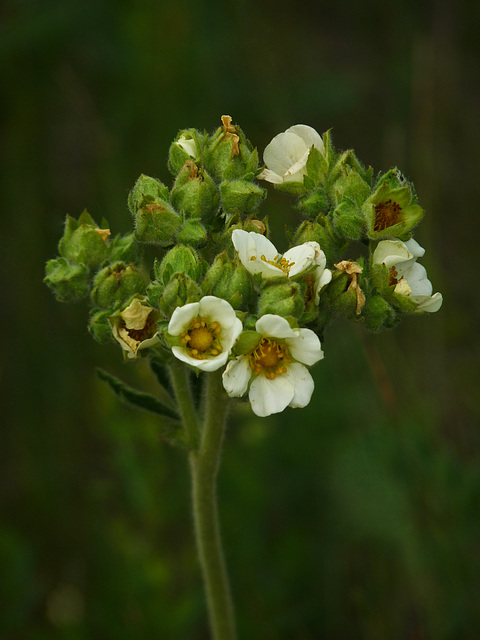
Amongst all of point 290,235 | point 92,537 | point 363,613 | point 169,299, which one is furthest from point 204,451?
point 92,537

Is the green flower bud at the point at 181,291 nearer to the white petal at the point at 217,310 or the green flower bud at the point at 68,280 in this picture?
the white petal at the point at 217,310

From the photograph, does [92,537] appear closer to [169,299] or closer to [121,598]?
[121,598]

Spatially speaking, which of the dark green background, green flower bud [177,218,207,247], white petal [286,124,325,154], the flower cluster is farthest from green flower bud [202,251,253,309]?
the dark green background

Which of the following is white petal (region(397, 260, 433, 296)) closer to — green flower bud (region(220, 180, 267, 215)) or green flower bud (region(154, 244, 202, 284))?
green flower bud (region(220, 180, 267, 215))

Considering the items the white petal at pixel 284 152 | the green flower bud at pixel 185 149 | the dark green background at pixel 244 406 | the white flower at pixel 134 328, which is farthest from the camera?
the dark green background at pixel 244 406

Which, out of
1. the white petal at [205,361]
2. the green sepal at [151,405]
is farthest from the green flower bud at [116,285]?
the white petal at [205,361]

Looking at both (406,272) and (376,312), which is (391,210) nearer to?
(406,272)

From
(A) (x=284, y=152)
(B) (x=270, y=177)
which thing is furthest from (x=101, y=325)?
(A) (x=284, y=152)
